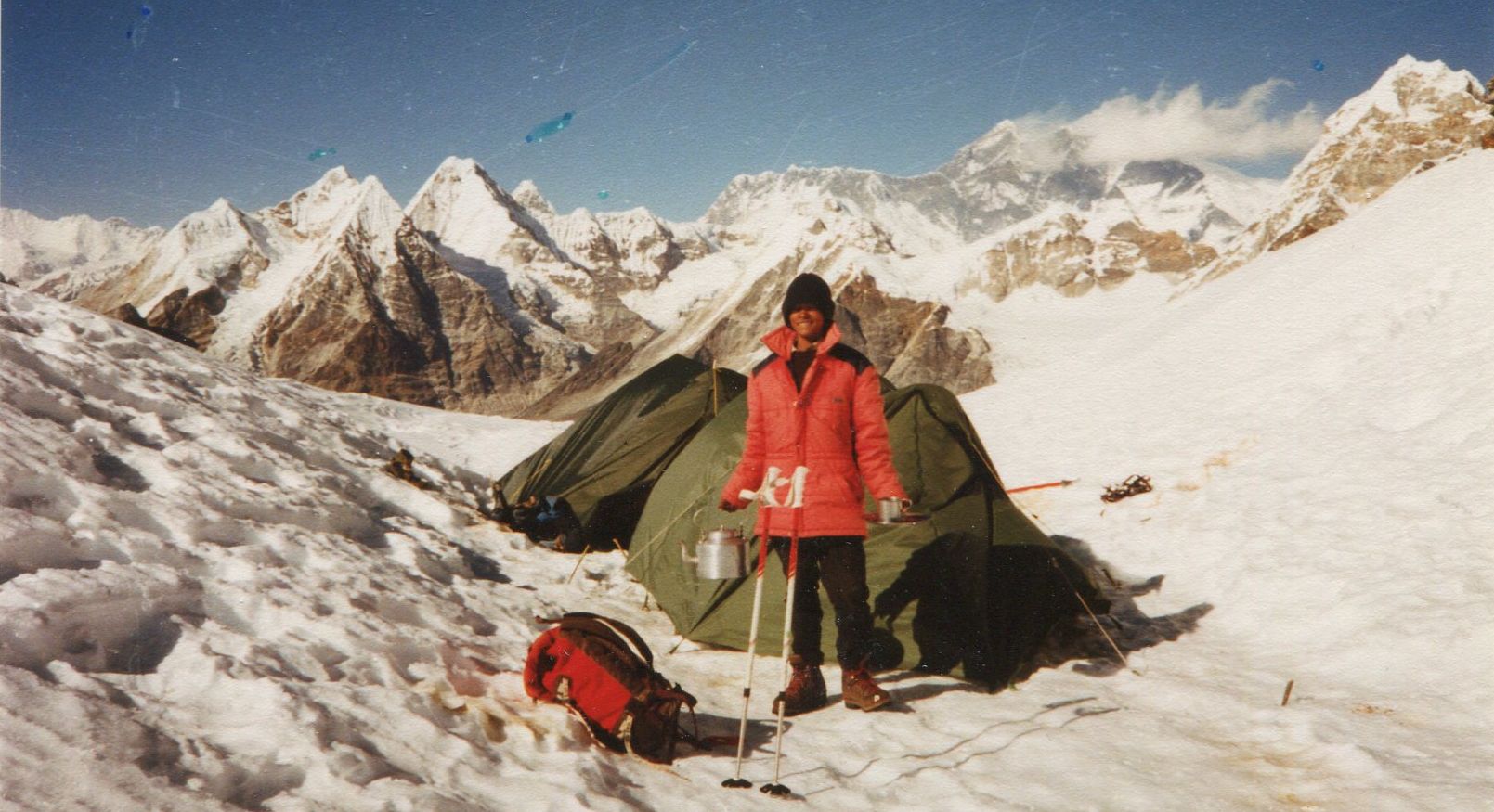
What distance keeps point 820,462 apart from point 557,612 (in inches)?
134

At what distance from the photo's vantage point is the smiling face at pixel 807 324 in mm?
4949

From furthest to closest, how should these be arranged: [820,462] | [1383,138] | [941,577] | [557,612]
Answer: [1383,138], [557,612], [941,577], [820,462]

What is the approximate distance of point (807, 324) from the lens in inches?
195

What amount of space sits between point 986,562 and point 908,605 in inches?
25.9

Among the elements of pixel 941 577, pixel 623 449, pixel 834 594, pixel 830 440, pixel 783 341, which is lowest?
pixel 834 594

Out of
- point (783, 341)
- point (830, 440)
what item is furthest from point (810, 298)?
point (830, 440)

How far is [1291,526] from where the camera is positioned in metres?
7.92

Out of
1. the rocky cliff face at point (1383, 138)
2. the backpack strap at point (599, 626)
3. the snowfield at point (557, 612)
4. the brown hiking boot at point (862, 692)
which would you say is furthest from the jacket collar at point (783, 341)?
the rocky cliff face at point (1383, 138)

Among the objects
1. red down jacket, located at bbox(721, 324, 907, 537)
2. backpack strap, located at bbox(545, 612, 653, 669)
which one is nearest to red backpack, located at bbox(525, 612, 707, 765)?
backpack strap, located at bbox(545, 612, 653, 669)

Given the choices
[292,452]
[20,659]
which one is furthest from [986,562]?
[292,452]

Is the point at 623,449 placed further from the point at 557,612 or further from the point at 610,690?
the point at 610,690

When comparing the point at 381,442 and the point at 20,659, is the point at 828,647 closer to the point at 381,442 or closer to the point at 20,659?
the point at 20,659

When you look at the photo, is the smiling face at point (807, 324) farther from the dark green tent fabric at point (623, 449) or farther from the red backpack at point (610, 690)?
the dark green tent fabric at point (623, 449)

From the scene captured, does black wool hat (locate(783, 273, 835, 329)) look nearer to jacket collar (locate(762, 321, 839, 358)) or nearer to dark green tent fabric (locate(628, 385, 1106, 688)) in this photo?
jacket collar (locate(762, 321, 839, 358))
